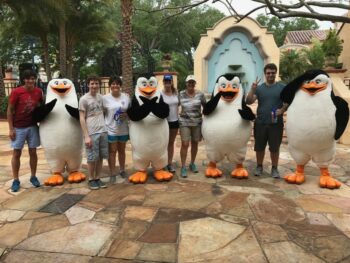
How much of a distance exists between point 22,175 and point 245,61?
459 inches

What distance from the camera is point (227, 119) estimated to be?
15.0 feet

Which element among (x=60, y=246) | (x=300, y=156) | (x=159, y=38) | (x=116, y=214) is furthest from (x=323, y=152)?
(x=159, y=38)

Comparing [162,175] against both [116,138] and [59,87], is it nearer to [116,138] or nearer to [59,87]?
[116,138]

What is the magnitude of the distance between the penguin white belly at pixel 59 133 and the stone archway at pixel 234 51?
1049 cm

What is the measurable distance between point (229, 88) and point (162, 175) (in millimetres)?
1473

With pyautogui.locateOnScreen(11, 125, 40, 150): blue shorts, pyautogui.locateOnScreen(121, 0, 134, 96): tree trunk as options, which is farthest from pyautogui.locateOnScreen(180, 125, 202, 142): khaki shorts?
pyautogui.locateOnScreen(121, 0, 134, 96): tree trunk

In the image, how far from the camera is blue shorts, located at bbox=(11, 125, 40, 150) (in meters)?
4.30

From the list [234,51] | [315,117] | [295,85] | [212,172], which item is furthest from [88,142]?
[234,51]

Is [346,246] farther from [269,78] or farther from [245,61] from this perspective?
[245,61]

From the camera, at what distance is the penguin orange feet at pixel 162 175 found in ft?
15.6

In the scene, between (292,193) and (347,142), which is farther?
(347,142)

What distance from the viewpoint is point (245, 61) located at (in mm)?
14938

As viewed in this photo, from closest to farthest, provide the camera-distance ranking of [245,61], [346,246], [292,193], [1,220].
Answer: [346,246] < [1,220] < [292,193] < [245,61]

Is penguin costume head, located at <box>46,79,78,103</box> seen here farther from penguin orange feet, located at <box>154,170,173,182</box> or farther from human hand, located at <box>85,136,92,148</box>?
penguin orange feet, located at <box>154,170,173,182</box>
